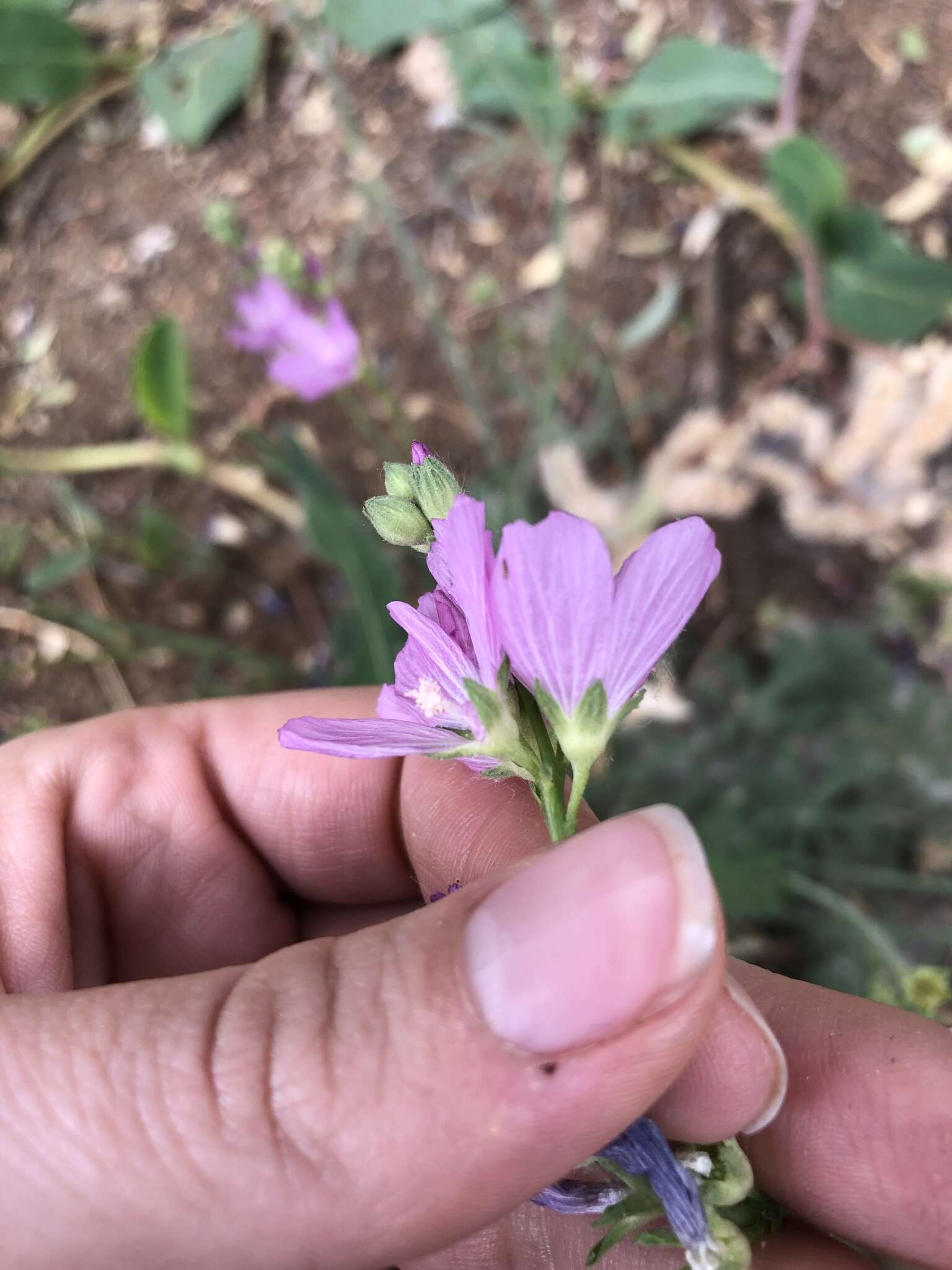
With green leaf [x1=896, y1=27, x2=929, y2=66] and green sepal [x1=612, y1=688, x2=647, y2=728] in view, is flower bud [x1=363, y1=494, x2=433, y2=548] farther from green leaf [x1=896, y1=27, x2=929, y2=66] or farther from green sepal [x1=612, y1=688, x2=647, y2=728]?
green leaf [x1=896, y1=27, x2=929, y2=66]

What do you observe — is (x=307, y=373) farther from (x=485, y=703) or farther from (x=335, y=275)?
(x=485, y=703)

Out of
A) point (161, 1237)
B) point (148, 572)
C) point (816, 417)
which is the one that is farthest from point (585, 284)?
point (161, 1237)

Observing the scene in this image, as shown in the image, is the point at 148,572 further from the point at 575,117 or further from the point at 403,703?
the point at 403,703

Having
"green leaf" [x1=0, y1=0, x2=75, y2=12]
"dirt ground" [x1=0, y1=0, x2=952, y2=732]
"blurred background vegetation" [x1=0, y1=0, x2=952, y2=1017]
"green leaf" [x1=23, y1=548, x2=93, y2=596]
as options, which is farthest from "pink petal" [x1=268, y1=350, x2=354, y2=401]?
"green leaf" [x1=0, y1=0, x2=75, y2=12]

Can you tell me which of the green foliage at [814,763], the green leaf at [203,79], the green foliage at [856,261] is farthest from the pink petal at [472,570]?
the green leaf at [203,79]

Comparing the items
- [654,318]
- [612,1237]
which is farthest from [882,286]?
[612,1237]
